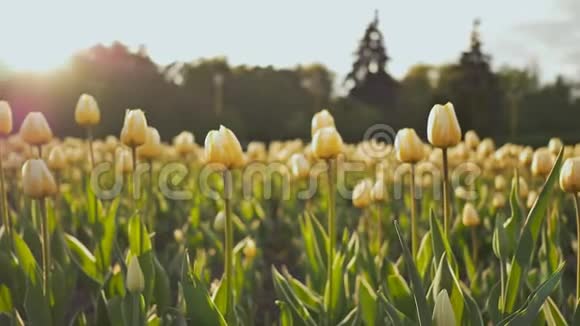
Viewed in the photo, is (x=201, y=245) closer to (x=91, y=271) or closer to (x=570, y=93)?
(x=91, y=271)

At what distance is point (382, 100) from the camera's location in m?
27.0

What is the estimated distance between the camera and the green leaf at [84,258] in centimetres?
288

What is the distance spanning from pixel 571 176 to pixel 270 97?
23.2 meters

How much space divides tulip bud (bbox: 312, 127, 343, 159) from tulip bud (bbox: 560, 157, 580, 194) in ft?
2.56

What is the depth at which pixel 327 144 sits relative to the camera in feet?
8.15

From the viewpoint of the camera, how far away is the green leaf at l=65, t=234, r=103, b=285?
2.88 metres

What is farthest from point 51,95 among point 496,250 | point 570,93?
point 570,93

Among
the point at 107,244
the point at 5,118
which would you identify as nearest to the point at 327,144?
the point at 107,244

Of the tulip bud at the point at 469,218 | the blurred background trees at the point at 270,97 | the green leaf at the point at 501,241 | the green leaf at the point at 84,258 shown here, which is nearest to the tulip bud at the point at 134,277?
the green leaf at the point at 84,258

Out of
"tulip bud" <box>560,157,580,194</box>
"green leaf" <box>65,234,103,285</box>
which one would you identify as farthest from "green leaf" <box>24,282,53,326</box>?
"tulip bud" <box>560,157,580,194</box>

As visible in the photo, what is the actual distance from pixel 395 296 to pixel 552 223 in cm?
111

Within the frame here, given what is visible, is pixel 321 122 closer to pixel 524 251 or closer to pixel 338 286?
pixel 338 286

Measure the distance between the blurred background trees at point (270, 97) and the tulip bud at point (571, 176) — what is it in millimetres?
8795

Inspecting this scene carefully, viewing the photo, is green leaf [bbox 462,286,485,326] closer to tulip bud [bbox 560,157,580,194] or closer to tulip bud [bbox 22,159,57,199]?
tulip bud [bbox 560,157,580,194]
